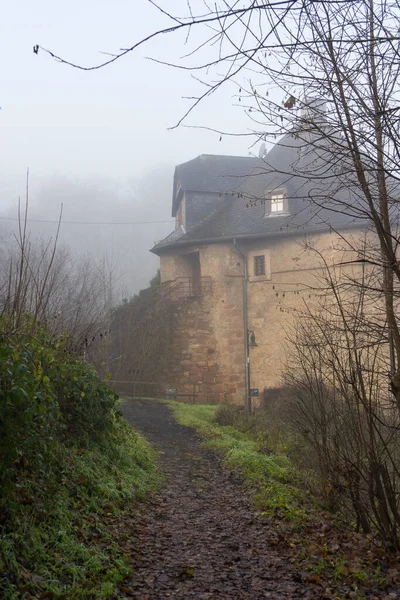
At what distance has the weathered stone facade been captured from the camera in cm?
2266

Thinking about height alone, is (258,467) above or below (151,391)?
below

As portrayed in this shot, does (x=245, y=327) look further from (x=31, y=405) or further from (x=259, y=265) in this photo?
(x=31, y=405)

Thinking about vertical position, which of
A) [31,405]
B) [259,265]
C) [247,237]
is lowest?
[31,405]

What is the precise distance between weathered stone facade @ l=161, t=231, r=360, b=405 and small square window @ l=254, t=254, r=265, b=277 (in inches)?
5.7

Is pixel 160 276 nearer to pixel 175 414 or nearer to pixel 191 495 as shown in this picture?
pixel 175 414

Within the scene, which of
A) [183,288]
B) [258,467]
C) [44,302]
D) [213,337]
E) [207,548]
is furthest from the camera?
[183,288]

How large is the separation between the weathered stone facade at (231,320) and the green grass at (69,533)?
622 inches

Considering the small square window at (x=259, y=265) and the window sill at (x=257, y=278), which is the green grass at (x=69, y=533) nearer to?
the window sill at (x=257, y=278)

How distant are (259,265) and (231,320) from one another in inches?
95.4

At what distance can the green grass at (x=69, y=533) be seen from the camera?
12.8 feet

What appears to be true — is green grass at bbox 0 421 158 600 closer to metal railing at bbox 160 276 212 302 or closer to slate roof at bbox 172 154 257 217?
metal railing at bbox 160 276 212 302

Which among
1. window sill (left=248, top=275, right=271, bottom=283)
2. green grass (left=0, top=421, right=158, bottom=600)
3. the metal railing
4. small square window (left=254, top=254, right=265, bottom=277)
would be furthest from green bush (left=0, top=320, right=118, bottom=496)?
small square window (left=254, top=254, right=265, bottom=277)

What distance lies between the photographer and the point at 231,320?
23.4 m

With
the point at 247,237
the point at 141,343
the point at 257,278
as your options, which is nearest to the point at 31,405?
the point at 141,343
